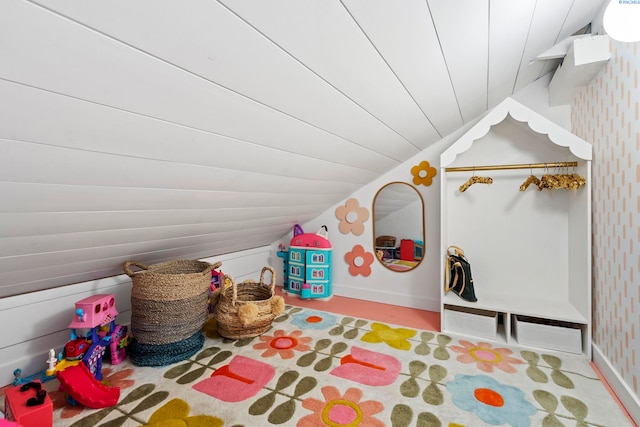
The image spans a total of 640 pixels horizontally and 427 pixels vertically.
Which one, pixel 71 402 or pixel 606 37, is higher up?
pixel 606 37

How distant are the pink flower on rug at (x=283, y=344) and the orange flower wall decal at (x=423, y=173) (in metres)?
1.63

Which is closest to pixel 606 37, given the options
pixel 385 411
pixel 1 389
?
pixel 385 411

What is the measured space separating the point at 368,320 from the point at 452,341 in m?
0.63

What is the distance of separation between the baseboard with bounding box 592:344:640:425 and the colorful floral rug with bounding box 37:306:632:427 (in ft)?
0.16

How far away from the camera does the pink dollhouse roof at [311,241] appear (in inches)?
112

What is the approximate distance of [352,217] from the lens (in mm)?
2930

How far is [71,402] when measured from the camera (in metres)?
1.38

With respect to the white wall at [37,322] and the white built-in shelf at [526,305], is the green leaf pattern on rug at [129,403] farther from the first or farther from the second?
the white built-in shelf at [526,305]

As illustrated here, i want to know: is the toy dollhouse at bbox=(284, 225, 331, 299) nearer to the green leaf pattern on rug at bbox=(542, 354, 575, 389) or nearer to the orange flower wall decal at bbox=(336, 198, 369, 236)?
the orange flower wall decal at bbox=(336, 198, 369, 236)

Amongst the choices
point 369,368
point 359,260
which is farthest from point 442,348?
point 359,260

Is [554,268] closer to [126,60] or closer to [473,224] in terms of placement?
[473,224]

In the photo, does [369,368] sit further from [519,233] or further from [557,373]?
[519,233]

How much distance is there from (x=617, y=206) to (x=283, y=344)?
2.07 metres

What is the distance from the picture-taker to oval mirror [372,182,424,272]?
2.62 m
